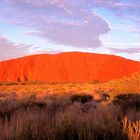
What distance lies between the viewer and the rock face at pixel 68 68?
4080 inches

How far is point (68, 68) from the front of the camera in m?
109

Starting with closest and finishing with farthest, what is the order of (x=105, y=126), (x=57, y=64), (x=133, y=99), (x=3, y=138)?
1. (x=3, y=138)
2. (x=105, y=126)
3. (x=133, y=99)
4. (x=57, y=64)

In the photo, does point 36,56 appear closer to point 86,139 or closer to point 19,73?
point 19,73

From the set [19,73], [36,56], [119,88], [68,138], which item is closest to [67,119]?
[68,138]

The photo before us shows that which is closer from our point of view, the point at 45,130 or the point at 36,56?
the point at 45,130

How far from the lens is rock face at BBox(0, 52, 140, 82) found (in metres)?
104

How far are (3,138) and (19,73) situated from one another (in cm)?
10328

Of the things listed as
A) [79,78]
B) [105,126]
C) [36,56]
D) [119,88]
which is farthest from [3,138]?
[36,56]

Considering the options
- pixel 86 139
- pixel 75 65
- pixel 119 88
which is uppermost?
pixel 75 65

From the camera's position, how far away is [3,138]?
679 centimetres

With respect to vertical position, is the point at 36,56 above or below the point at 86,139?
above

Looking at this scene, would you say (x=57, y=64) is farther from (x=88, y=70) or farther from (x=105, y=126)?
(x=105, y=126)

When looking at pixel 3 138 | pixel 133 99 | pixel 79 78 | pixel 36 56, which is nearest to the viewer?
pixel 3 138

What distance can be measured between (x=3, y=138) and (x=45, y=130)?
2.69 feet
